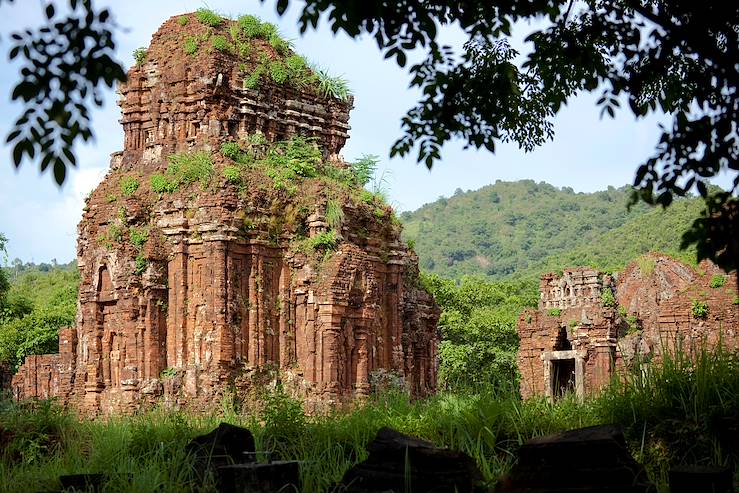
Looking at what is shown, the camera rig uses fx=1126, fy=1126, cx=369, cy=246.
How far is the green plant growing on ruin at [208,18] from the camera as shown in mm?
19812

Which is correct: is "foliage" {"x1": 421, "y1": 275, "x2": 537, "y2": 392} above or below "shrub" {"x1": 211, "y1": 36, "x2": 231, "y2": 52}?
below

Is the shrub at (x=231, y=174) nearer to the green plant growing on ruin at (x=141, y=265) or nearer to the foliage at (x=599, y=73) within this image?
the green plant growing on ruin at (x=141, y=265)

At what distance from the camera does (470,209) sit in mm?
112375

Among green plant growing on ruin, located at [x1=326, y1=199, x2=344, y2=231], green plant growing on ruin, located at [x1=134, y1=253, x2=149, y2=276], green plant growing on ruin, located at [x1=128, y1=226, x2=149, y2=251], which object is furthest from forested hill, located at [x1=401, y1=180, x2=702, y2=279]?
green plant growing on ruin, located at [x1=134, y1=253, x2=149, y2=276]

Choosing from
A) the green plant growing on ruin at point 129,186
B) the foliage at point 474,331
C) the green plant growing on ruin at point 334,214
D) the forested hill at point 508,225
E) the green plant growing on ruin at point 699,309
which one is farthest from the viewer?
the forested hill at point 508,225

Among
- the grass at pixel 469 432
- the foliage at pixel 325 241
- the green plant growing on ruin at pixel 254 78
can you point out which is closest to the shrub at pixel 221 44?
the green plant growing on ruin at pixel 254 78

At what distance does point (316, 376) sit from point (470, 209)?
9543 centimetres

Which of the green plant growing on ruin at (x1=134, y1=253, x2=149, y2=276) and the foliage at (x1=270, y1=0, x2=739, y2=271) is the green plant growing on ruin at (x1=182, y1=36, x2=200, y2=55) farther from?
the foliage at (x1=270, y1=0, x2=739, y2=271)

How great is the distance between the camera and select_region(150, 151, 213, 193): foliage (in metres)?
18.1

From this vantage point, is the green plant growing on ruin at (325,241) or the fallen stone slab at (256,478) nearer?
the fallen stone slab at (256,478)

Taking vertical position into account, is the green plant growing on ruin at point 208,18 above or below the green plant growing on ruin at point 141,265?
above

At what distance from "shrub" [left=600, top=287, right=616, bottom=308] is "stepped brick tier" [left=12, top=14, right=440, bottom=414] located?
1160cm

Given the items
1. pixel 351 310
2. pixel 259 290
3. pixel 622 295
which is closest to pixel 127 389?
pixel 259 290

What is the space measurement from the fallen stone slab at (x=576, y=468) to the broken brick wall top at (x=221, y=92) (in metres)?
13.1
